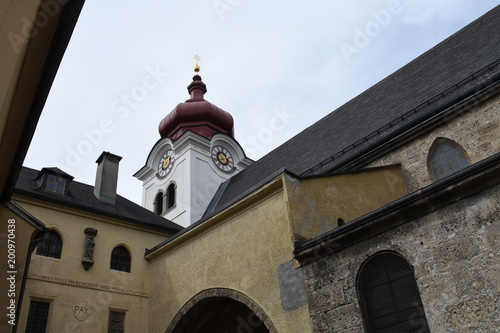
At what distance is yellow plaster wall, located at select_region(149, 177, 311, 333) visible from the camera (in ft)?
30.3

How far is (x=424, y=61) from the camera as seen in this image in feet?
49.7

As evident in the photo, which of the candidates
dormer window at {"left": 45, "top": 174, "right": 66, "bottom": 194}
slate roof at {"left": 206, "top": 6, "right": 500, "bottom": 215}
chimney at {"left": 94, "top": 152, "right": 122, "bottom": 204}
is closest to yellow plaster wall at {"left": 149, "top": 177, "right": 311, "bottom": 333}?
slate roof at {"left": 206, "top": 6, "right": 500, "bottom": 215}

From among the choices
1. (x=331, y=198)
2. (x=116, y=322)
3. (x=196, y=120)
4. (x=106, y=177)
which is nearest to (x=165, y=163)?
(x=196, y=120)

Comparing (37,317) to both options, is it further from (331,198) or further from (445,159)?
(445,159)

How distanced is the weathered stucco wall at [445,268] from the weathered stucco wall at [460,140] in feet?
13.0

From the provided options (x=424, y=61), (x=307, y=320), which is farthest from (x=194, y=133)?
(x=307, y=320)

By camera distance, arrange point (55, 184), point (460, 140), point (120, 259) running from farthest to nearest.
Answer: point (55, 184)
point (120, 259)
point (460, 140)

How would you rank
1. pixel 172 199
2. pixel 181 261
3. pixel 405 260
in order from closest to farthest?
pixel 405 260, pixel 181 261, pixel 172 199

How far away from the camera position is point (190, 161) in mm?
23047

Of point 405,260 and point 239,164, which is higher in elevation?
point 239,164

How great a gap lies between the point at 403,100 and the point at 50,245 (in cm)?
1047

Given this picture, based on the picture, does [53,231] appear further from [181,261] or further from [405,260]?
[405,260]

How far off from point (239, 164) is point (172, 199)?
13.0ft

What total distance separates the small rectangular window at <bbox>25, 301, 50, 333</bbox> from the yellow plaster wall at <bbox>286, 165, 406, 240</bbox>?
6868mm
